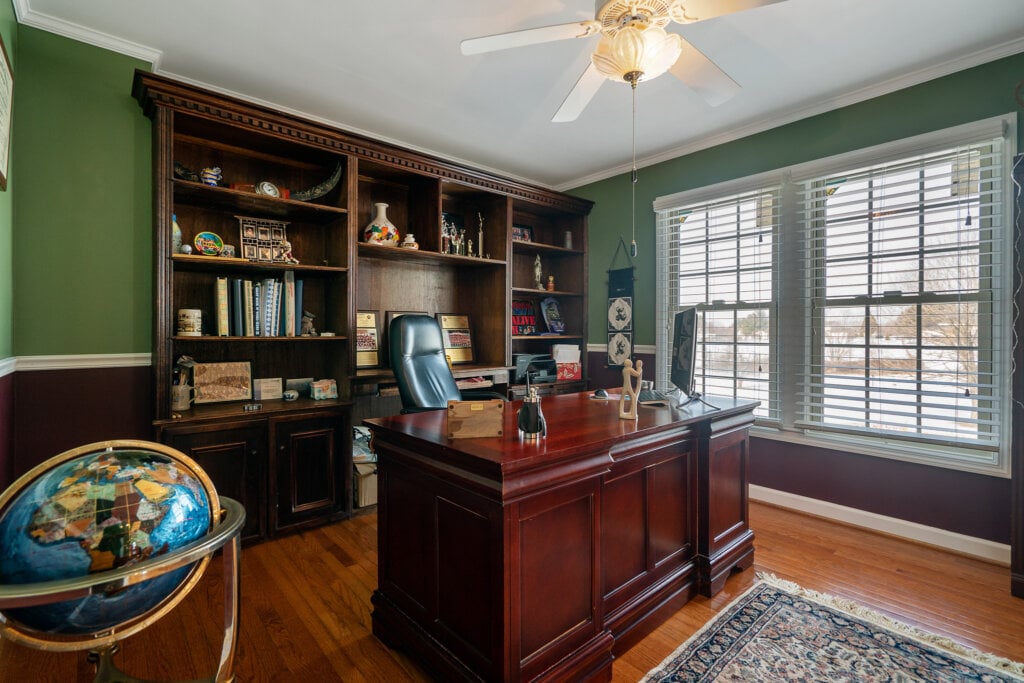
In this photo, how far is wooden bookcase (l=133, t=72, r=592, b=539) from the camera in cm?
245

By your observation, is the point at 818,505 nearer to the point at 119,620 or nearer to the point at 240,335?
the point at 119,620

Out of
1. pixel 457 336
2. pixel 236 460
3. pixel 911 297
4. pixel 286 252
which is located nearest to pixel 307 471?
pixel 236 460

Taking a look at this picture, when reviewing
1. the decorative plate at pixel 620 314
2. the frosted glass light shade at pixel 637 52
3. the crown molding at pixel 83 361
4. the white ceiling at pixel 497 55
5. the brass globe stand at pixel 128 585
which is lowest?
the brass globe stand at pixel 128 585

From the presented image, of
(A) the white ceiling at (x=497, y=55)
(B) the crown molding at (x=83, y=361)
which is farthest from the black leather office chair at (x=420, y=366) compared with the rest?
(A) the white ceiling at (x=497, y=55)

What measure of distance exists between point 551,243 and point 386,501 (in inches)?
137

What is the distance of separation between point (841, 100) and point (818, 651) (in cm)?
306

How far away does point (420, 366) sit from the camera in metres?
2.90

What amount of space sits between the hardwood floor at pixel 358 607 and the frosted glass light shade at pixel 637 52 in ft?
7.14

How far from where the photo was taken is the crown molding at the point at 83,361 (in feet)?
7.37

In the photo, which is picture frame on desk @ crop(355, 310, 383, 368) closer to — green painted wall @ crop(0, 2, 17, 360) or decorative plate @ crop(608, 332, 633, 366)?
green painted wall @ crop(0, 2, 17, 360)

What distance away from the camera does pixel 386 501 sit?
1797 millimetres

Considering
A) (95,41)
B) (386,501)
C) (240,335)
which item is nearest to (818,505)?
(386,501)

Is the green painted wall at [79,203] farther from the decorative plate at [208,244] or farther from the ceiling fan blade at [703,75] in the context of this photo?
the ceiling fan blade at [703,75]

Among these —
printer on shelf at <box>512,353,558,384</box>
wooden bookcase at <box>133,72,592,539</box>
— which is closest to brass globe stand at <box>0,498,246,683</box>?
wooden bookcase at <box>133,72,592,539</box>
